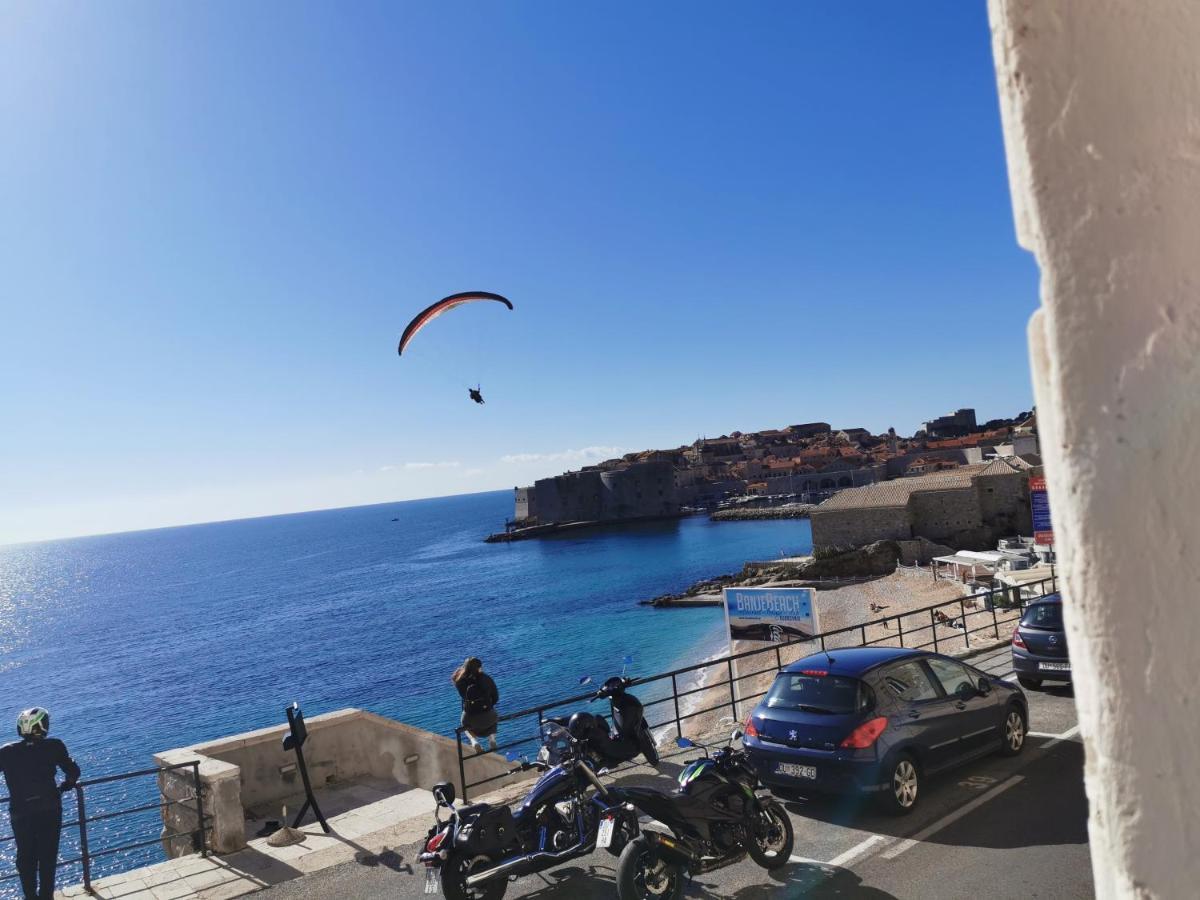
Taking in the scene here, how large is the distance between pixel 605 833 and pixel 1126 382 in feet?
17.3

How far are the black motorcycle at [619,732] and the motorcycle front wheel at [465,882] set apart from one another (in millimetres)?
2072

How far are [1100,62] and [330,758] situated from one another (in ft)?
39.1

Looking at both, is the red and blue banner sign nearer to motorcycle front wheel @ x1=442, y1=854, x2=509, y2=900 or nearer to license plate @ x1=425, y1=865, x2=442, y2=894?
motorcycle front wheel @ x1=442, y1=854, x2=509, y2=900

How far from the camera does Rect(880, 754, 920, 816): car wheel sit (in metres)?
7.00

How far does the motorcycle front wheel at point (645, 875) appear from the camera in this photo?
5.42m

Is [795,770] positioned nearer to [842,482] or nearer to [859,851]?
[859,851]

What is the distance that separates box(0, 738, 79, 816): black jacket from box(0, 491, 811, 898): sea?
155 cm

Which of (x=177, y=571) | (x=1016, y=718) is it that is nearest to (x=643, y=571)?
(x=1016, y=718)

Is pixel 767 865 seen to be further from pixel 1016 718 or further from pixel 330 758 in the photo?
pixel 330 758

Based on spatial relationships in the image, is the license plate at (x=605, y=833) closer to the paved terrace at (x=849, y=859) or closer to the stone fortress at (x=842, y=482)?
the paved terrace at (x=849, y=859)

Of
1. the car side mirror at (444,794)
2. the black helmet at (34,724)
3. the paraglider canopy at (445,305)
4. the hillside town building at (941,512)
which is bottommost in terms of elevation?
the hillside town building at (941,512)

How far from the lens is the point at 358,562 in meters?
120

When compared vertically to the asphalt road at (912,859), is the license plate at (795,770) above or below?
above

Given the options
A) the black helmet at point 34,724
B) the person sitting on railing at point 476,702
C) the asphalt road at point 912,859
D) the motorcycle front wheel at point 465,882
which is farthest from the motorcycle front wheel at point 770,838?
the black helmet at point 34,724
